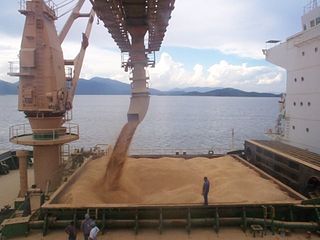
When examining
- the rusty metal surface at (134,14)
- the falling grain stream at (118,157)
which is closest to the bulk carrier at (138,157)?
the rusty metal surface at (134,14)

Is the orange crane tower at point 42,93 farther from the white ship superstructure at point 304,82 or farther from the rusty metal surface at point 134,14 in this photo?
the white ship superstructure at point 304,82

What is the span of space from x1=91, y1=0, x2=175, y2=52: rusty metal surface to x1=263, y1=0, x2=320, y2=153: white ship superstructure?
293 inches

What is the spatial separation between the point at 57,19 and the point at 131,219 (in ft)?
35.9

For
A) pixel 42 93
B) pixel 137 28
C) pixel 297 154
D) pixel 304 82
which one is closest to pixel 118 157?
pixel 42 93

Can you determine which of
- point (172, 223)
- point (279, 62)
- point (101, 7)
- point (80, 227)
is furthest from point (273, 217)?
point (279, 62)

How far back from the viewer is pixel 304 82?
57.7 ft

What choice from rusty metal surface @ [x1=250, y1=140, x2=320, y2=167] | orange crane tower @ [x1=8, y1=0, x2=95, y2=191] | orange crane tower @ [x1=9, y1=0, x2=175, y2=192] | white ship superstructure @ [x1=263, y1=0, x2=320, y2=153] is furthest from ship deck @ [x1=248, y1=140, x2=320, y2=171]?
orange crane tower @ [x1=8, y1=0, x2=95, y2=191]

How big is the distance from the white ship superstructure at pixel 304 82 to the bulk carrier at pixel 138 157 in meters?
0.05

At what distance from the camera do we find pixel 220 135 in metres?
59.9

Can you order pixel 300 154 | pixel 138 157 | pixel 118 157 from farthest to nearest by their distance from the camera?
pixel 138 157 < pixel 300 154 < pixel 118 157

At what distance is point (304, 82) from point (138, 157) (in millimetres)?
9495

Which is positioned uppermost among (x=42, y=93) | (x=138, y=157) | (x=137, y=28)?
(x=137, y=28)

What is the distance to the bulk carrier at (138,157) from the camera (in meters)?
11.0

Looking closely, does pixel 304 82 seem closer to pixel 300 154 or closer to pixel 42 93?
pixel 300 154
